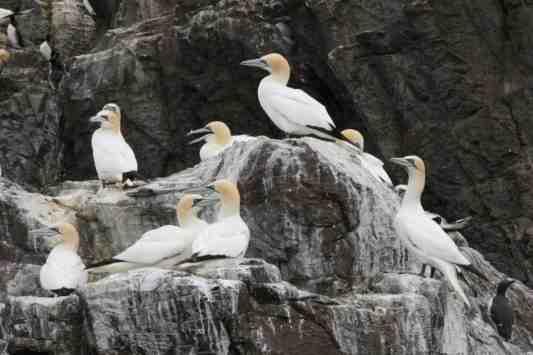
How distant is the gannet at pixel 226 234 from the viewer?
998cm

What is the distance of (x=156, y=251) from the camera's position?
10398mm

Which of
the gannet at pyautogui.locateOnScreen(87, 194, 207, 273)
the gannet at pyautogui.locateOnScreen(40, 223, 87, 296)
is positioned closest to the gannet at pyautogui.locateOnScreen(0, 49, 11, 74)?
the gannet at pyautogui.locateOnScreen(40, 223, 87, 296)

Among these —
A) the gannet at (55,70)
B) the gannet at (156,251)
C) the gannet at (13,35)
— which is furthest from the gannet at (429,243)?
the gannet at (13,35)

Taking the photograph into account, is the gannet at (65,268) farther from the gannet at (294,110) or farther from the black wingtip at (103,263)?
the gannet at (294,110)

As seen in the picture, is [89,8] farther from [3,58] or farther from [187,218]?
[187,218]

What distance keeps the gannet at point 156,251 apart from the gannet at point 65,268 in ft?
1.43

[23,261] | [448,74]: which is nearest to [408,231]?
[23,261]

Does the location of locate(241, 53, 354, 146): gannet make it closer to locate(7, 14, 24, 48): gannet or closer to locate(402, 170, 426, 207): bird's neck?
locate(402, 170, 426, 207): bird's neck

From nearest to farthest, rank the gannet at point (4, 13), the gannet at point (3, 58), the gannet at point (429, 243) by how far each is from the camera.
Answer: the gannet at point (429, 243) → the gannet at point (3, 58) → the gannet at point (4, 13)

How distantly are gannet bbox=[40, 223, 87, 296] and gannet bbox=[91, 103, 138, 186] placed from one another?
1649mm

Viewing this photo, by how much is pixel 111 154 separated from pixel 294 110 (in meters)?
2.44

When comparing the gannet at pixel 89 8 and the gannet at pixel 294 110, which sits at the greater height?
the gannet at pixel 89 8

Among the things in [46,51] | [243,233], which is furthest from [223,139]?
[46,51]

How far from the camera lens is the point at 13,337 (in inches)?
372
